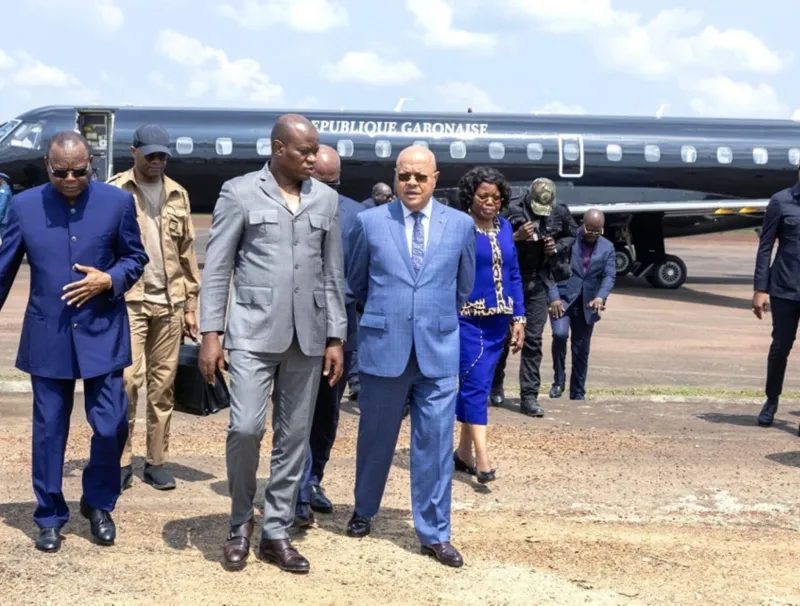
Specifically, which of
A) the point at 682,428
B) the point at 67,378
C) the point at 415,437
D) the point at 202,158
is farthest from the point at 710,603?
the point at 202,158

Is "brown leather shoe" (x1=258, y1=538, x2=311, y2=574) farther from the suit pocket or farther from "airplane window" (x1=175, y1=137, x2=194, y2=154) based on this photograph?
"airplane window" (x1=175, y1=137, x2=194, y2=154)

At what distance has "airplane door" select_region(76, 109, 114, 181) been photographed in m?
23.0

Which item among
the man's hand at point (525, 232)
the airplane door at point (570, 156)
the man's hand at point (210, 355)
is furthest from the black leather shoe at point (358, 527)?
the airplane door at point (570, 156)

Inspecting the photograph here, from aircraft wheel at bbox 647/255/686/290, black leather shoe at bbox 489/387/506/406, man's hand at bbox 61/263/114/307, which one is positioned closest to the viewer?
man's hand at bbox 61/263/114/307

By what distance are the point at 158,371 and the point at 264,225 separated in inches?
76.3

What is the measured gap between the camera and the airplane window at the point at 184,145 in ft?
76.1

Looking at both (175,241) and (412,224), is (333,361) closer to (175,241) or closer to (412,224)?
(412,224)

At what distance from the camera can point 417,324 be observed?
18.6 feet

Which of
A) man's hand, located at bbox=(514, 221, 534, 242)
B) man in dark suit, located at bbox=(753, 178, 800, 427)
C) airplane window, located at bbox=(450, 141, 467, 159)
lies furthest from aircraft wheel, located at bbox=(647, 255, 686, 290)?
man's hand, located at bbox=(514, 221, 534, 242)

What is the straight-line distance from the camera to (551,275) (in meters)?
9.93

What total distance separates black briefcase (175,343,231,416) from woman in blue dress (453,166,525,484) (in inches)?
56.5

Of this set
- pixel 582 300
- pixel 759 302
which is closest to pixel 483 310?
pixel 759 302

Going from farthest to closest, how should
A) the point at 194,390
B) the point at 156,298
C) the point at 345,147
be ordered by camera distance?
the point at 345,147, the point at 156,298, the point at 194,390

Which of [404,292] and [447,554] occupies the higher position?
[404,292]
